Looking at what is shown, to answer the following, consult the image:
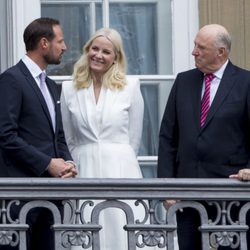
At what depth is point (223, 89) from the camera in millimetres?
15789

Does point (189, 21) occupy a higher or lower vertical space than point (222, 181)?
higher

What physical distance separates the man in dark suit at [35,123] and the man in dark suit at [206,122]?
71 cm

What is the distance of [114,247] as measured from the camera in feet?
52.6

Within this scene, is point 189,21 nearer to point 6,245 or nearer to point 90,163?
point 90,163

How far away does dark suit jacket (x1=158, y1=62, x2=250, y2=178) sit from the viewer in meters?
15.7

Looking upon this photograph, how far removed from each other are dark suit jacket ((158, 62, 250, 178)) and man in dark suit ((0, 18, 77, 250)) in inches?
26.8

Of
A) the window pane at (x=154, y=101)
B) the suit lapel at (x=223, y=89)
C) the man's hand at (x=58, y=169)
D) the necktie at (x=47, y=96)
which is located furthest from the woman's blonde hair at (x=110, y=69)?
the window pane at (x=154, y=101)

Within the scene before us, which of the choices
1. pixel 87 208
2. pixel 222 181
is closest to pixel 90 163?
pixel 87 208

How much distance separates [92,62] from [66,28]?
152 cm

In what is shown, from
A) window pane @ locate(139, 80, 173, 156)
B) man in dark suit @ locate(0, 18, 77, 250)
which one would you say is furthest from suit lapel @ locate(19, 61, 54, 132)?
window pane @ locate(139, 80, 173, 156)

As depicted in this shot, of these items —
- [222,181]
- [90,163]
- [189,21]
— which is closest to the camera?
[222,181]

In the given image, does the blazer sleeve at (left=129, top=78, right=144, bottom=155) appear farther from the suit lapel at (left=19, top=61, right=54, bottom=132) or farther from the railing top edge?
the railing top edge

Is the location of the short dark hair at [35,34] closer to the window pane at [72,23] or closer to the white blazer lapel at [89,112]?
the white blazer lapel at [89,112]

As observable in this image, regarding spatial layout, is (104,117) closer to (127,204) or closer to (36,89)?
(36,89)
